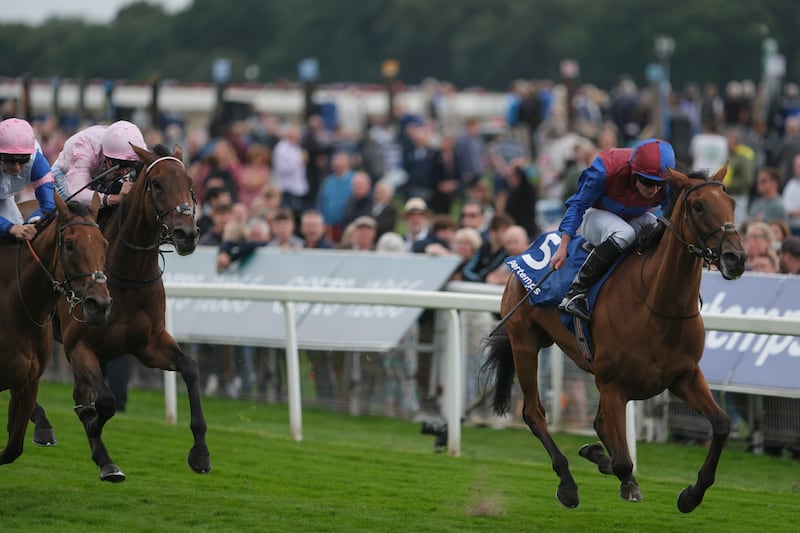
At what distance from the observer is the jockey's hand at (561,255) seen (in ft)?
23.9

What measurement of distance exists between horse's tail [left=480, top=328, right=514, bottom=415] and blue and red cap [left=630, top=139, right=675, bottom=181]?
4.97ft

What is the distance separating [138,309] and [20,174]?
915 mm

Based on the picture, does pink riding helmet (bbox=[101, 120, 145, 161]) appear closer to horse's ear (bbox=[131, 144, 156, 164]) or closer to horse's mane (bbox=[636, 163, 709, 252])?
horse's ear (bbox=[131, 144, 156, 164])

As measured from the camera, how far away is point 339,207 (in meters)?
15.3

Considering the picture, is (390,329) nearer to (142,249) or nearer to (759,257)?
(759,257)

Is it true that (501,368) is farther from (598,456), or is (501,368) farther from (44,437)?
(44,437)

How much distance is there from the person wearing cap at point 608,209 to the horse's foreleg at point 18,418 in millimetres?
2620

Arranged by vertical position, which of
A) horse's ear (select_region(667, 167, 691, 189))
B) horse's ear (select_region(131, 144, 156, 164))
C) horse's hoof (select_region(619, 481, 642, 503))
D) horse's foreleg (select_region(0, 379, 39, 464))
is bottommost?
horse's hoof (select_region(619, 481, 642, 503))

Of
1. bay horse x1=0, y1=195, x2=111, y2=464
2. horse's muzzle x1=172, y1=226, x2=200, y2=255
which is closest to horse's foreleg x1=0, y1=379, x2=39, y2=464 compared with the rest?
bay horse x1=0, y1=195, x2=111, y2=464

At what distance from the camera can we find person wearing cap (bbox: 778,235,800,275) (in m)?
9.34

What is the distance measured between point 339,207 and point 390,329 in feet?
17.2

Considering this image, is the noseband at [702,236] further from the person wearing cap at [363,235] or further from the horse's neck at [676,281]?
the person wearing cap at [363,235]

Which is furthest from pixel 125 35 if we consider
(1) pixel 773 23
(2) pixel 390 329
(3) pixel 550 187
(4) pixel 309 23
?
(2) pixel 390 329

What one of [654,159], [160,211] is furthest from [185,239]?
[654,159]
